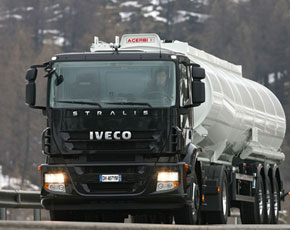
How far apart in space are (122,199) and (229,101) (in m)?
4.99

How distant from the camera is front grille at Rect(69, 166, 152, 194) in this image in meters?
15.5

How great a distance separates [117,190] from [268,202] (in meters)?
7.69

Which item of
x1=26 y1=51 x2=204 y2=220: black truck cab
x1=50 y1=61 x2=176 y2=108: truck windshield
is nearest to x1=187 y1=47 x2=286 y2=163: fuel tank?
x1=50 y1=61 x2=176 y2=108: truck windshield

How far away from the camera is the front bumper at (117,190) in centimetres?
1548

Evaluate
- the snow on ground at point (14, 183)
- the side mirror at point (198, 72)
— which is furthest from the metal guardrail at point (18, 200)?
the snow on ground at point (14, 183)

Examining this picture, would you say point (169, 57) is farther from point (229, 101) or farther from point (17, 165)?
point (17, 165)

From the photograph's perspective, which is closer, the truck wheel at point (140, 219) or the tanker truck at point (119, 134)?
the tanker truck at point (119, 134)

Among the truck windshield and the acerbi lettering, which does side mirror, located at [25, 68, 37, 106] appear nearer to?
the truck windshield

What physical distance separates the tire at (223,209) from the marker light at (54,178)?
388 centimetres

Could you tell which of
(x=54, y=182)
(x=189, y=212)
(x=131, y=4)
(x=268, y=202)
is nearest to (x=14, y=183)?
(x=131, y=4)

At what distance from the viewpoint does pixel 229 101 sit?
784 inches

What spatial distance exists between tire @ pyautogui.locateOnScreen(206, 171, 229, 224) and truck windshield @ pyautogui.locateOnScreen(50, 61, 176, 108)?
3493 millimetres

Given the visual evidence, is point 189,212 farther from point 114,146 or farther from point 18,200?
point 18,200

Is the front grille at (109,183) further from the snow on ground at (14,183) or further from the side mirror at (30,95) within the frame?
the snow on ground at (14,183)
